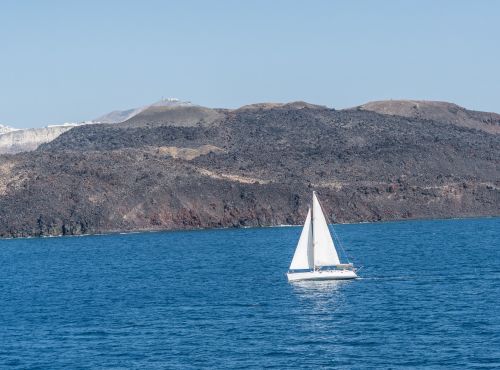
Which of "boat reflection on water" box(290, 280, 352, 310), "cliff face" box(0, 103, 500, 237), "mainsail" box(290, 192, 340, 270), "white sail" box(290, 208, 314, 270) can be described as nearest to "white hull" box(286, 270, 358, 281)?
"boat reflection on water" box(290, 280, 352, 310)

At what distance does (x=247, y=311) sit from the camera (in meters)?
71.3

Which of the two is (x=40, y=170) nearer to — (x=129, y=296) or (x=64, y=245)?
(x=64, y=245)

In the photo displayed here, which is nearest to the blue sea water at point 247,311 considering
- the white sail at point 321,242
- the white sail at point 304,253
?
the white sail at point 304,253

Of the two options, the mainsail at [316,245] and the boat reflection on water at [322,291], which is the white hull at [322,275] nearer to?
the boat reflection on water at [322,291]

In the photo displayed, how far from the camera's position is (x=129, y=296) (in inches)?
3250

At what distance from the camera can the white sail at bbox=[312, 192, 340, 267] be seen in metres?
85.1

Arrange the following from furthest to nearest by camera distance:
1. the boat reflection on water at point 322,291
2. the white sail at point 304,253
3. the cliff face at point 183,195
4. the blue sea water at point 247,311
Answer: the cliff face at point 183,195
the white sail at point 304,253
the boat reflection on water at point 322,291
the blue sea water at point 247,311

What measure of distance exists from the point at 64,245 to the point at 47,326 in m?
80.2

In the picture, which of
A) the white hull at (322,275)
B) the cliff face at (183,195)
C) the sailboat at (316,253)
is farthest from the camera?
the cliff face at (183,195)

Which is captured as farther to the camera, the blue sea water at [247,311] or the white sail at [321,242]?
the white sail at [321,242]

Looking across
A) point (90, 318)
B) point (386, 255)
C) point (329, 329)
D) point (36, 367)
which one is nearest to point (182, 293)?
point (90, 318)

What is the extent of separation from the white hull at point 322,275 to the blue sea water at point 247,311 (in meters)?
1.12

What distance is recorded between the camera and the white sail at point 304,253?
85.5 m

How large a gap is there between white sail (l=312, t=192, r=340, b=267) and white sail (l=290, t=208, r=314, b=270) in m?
0.69
